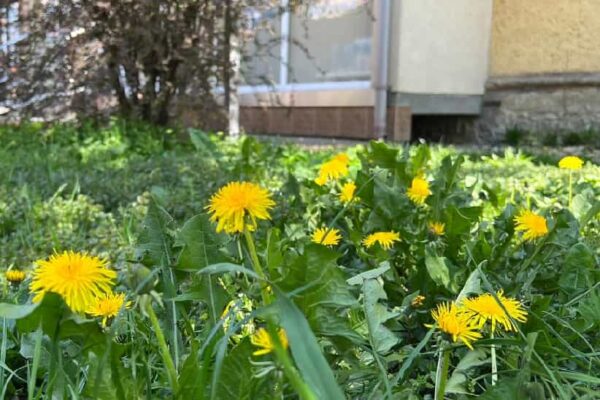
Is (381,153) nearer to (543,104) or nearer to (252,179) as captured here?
(252,179)

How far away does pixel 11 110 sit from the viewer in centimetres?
635

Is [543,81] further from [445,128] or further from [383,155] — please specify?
[383,155]

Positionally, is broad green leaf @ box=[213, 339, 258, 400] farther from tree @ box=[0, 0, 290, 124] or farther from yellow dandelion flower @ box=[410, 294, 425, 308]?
tree @ box=[0, 0, 290, 124]

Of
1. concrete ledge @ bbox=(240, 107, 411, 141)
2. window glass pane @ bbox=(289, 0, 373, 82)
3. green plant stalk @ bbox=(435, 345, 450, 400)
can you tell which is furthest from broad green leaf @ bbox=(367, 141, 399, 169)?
window glass pane @ bbox=(289, 0, 373, 82)

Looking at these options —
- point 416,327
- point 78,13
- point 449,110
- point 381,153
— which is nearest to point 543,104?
point 449,110

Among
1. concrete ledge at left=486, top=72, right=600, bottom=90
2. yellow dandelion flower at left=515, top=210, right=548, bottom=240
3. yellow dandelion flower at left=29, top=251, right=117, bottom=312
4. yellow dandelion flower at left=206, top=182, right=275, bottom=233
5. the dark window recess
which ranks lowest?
the dark window recess

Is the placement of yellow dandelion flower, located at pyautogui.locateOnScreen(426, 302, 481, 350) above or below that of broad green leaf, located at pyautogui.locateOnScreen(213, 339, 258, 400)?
above

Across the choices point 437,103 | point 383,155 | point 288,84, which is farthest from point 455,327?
point 288,84

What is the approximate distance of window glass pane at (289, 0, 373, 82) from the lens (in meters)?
8.17

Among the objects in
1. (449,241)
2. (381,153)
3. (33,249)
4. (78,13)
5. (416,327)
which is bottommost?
(33,249)

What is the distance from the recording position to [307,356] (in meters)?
0.67

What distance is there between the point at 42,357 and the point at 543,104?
7.80 m

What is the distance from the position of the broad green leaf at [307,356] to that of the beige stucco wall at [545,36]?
25.2 feet

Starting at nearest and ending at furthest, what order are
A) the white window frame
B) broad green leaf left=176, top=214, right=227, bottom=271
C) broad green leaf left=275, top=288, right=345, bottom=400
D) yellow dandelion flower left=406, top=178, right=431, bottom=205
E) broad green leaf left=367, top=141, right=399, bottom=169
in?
1. broad green leaf left=275, top=288, right=345, bottom=400
2. broad green leaf left=176, top=214, right=227, bottom=271
3. yellow dandelion flower left=406, top=178, right=431, bottom=205
4. broad green leaf left=367, top=141, right=399, bottom=169
5. the white window frame
